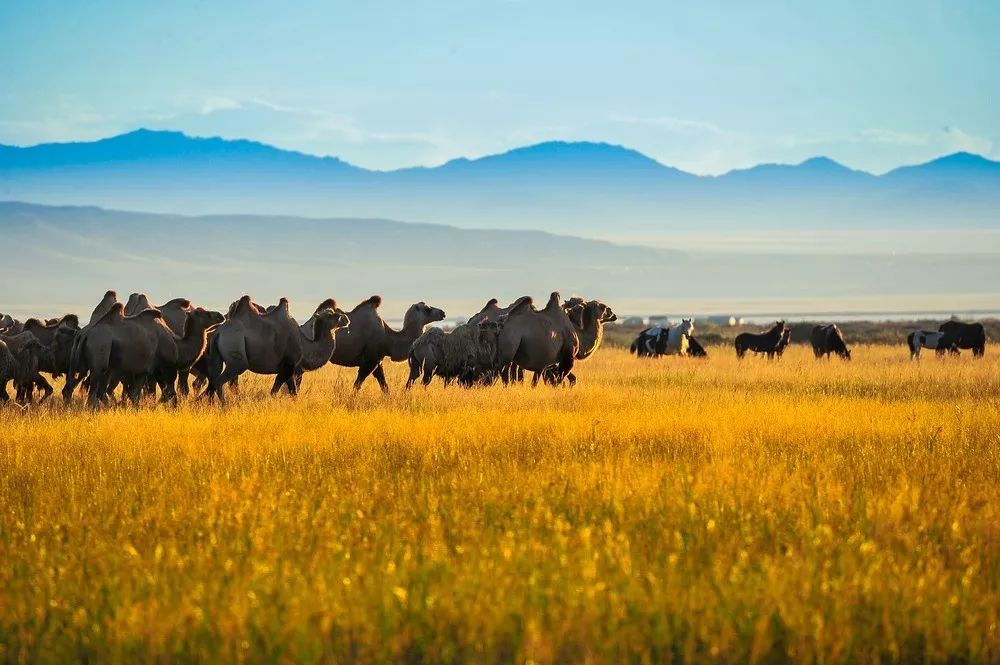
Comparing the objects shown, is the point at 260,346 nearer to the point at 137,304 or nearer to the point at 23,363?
the point at 23,363

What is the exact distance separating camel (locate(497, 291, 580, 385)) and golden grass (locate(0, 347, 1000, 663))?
22.3 feet

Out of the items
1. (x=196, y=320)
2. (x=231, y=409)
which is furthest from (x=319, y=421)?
(x=196, y=320)

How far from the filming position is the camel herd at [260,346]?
766 inches

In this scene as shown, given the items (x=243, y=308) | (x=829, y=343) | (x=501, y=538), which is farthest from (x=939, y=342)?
(x=501, y=538)

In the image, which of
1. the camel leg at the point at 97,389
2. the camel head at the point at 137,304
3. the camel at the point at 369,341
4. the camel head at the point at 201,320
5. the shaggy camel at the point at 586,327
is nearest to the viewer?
the camel leg at the point at 97,389

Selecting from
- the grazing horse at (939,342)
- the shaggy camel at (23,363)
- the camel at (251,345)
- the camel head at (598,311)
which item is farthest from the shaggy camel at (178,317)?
the grazing horse at (939,342)

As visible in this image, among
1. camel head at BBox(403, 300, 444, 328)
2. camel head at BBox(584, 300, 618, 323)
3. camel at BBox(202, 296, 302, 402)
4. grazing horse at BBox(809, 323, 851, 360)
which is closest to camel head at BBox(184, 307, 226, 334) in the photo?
camel at BBox(202, 296, 302, 402)

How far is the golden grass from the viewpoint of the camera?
6.40m

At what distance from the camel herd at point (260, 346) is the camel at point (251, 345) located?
0.06 feet

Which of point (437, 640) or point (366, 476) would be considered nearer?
point (437, 640)

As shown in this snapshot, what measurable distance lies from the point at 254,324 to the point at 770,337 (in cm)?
2858

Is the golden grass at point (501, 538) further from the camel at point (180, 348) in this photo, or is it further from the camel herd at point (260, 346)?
the camel at point (180, 348)

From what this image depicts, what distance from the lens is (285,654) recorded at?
6.14 metres

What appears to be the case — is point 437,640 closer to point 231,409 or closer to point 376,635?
point 376,635
